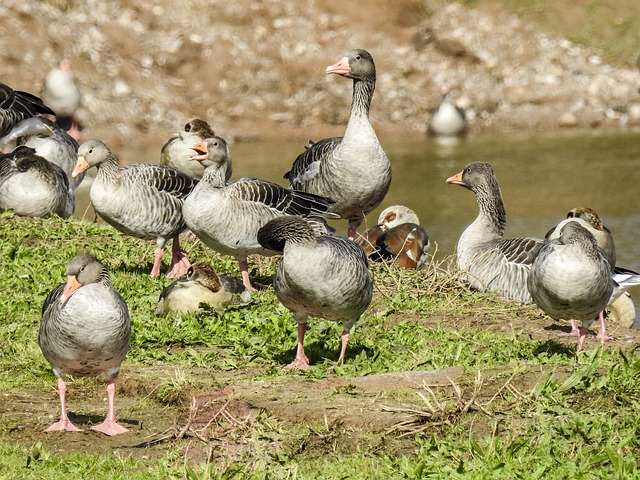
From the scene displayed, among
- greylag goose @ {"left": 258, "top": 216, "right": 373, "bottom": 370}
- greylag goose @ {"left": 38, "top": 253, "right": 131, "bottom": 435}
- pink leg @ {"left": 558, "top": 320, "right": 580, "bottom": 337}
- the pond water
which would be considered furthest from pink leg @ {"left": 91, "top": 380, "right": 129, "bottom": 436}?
the pond water

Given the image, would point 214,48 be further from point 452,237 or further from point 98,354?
point 98,354

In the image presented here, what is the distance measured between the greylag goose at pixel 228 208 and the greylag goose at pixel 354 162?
106 centimetres

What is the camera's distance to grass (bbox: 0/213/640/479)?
20.7 ft

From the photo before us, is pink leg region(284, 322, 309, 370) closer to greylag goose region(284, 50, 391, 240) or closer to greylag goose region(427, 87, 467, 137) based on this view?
greylag goose region(284, 50, 391, 240)

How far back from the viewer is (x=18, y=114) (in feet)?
44.1

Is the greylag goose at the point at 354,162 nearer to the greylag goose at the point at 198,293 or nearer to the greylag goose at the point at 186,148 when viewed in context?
the greylag goose at the point at 198,293

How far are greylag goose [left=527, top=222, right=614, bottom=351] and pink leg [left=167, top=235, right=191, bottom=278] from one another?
15.1ft

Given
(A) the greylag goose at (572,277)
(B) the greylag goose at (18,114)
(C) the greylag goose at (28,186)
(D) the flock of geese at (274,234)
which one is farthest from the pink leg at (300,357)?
(C) the greylag goose at (28,186)

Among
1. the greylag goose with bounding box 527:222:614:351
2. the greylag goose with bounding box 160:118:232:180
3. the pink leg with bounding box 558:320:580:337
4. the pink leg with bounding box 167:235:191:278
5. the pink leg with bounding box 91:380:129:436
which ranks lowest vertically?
the pink leg with bounding box 167:235:191:278

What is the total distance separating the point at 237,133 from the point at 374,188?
12199 millimetres

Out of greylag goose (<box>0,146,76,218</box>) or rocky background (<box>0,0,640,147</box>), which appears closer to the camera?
greylag goose (<box>0,146,76,218</box>)

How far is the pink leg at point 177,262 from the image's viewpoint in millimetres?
12016

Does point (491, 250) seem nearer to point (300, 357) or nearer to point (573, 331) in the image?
point (573, 331)

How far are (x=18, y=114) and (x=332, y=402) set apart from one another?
7.61 meters
